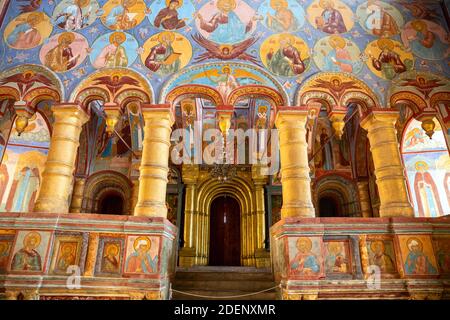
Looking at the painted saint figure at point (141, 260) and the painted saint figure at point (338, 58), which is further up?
the painted saint figure at point (338, 58)

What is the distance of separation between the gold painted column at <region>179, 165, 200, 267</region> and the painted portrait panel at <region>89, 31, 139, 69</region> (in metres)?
5.45

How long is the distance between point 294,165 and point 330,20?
148 inches

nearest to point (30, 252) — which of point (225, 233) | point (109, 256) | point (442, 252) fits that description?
point (109, 256)

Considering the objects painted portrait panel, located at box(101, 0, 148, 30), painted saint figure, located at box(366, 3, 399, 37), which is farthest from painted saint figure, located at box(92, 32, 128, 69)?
painted saint figure, located at box(366, 3, 399, 37)

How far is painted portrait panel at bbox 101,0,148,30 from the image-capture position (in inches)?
291

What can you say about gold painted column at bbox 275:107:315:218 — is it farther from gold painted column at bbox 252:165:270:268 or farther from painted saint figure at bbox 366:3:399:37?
gold painted column at bbox 252:165:270:268

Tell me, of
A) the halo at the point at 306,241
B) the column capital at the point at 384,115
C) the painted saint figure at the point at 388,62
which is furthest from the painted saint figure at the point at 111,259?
the painted saint figure at the point at 388,62

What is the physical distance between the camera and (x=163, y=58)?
7168 mm

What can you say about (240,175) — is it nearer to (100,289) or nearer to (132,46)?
(132,46)

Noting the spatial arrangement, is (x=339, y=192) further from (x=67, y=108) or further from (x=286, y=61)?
(x=67, y=108)

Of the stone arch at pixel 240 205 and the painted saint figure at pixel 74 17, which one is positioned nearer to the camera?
the painted saint figure at pixel 74 17

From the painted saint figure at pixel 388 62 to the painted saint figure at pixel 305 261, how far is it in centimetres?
427

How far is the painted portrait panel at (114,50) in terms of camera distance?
7.05 meters

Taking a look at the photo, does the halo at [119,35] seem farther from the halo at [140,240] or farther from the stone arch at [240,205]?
the stone arch at [240,205]
